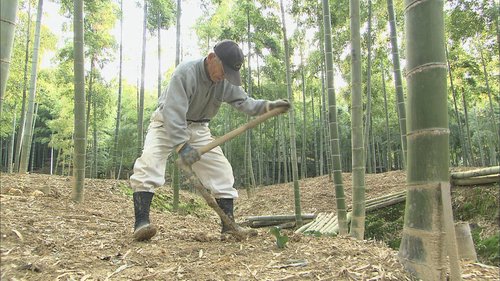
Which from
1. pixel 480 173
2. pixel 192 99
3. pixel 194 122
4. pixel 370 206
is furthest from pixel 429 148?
pixel 370 206

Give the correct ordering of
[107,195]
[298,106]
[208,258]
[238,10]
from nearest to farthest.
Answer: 1. [208,258]
2. [107,195]
3. [238,10]
4. [298,106]

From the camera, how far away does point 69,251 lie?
217cm

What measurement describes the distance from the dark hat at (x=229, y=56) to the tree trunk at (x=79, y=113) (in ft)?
8.96

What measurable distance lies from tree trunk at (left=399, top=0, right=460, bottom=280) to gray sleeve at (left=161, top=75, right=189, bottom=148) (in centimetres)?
150

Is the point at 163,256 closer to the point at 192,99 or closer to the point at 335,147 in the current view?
the point at 192,99

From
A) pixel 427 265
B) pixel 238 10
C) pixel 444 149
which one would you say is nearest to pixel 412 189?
pixel 444 149

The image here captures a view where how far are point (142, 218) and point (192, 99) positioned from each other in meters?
0.94

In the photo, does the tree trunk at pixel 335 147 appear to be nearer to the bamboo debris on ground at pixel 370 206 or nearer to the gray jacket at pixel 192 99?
the bamboo debris on ground at pixel 370 206

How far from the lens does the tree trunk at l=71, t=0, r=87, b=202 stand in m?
4.47

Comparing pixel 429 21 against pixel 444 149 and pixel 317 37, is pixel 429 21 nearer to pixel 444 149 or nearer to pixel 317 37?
pixel 444 149

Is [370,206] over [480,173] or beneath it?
beneath

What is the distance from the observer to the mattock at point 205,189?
2.55 m

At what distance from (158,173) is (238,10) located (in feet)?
31.9

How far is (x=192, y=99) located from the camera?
2.76 meters
